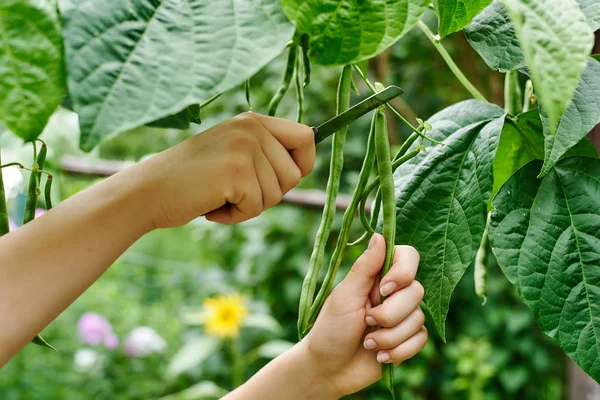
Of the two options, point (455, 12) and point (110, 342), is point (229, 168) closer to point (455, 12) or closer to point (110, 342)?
point (455, 12)

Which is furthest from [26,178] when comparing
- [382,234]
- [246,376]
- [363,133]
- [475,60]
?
[475,60]

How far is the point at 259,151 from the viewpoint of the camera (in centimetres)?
51

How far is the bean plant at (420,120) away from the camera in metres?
0.33

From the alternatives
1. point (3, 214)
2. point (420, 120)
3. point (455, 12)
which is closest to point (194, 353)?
point (3, 214)

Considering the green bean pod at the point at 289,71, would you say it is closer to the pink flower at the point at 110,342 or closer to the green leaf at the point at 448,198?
the green leaf at the point at 448,198

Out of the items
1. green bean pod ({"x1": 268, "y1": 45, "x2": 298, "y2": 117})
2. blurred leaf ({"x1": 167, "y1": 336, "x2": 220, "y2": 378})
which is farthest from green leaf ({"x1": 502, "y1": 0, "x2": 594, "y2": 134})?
blurred leaf ({"x1": 167, "y1": 336, "x2": 220, "y2": 378})

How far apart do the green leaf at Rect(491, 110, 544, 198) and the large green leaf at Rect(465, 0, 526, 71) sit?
82mm

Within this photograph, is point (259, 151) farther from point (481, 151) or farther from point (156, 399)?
point (156, 399)

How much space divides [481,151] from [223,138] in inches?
8.8

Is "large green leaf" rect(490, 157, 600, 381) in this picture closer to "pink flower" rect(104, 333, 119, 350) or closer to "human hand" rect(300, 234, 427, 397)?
"human hand" rect(300, 234, 427, 397)

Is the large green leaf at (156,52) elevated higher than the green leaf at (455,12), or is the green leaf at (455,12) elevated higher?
the large green leaf at (156,52)

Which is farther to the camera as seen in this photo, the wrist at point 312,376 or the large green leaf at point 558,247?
the wrist at point 312,376

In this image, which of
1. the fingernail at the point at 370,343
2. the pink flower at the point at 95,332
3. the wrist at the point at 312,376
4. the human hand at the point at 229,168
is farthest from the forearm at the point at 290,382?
the pink flower at the point at 95,332

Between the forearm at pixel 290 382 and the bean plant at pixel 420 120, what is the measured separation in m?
0.13
